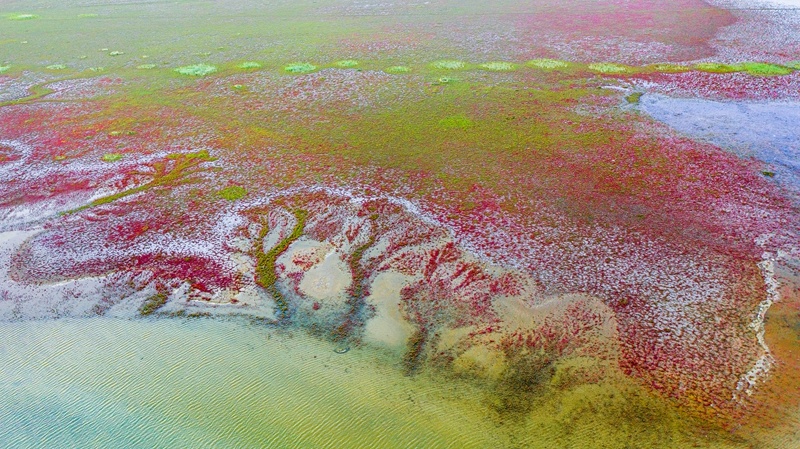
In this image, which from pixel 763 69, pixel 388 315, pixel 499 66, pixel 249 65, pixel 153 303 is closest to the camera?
pixel 388 315

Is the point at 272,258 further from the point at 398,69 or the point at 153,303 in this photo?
the point at 398,69

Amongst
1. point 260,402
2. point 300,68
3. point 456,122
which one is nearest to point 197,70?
point 300,68

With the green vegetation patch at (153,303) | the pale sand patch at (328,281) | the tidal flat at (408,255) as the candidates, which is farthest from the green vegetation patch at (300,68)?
the green vegetation patch at (153,303)

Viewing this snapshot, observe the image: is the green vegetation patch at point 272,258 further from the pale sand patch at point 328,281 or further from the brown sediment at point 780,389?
the brown sediment at point 780,389

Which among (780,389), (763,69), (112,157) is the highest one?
(763,69)

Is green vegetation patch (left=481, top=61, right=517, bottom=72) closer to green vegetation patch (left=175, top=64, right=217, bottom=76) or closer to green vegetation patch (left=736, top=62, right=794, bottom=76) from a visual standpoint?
green vegetation patch (left=736, top=62, right=794, bottom=76)

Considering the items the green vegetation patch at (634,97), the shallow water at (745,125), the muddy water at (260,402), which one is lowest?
the muddy water at (260,402)

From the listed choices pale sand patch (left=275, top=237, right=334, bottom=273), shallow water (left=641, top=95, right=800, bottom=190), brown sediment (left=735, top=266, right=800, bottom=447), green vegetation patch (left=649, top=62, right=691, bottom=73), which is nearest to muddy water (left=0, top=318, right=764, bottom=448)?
brown sediment (left=735, top=266, right=800, bottom=447)
